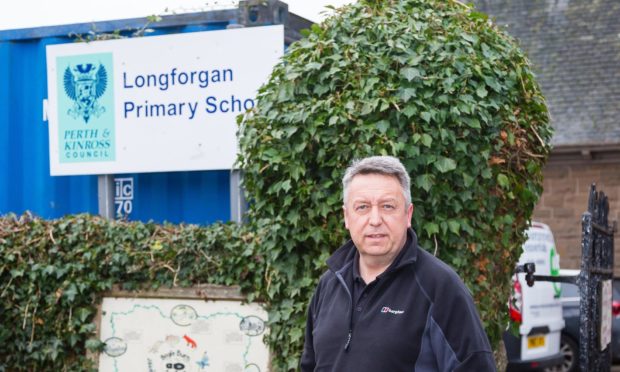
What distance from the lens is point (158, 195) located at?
27.0ft

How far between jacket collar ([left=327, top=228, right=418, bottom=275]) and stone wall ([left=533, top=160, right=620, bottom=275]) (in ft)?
52.3

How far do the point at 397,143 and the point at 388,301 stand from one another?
7.64 feet

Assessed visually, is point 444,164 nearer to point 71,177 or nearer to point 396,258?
point 396,258

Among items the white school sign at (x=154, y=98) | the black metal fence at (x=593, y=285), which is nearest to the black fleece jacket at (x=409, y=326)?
the black metal fence at (x=593, y=285)

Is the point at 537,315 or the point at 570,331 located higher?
the point at 537,315

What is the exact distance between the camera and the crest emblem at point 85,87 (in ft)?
26.7

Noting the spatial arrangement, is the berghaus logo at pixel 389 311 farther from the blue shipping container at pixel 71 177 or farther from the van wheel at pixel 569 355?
the van wheel at pixel 569 355

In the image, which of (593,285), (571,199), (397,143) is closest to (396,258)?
(397,143)

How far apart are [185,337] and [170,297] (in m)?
0.27

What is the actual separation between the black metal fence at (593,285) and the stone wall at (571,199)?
13.3 m

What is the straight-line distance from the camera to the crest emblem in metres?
8.13

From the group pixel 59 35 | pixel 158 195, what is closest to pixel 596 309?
pixel 158 195

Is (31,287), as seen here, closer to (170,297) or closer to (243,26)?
(170,297)

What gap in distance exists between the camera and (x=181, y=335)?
7.09 metres
